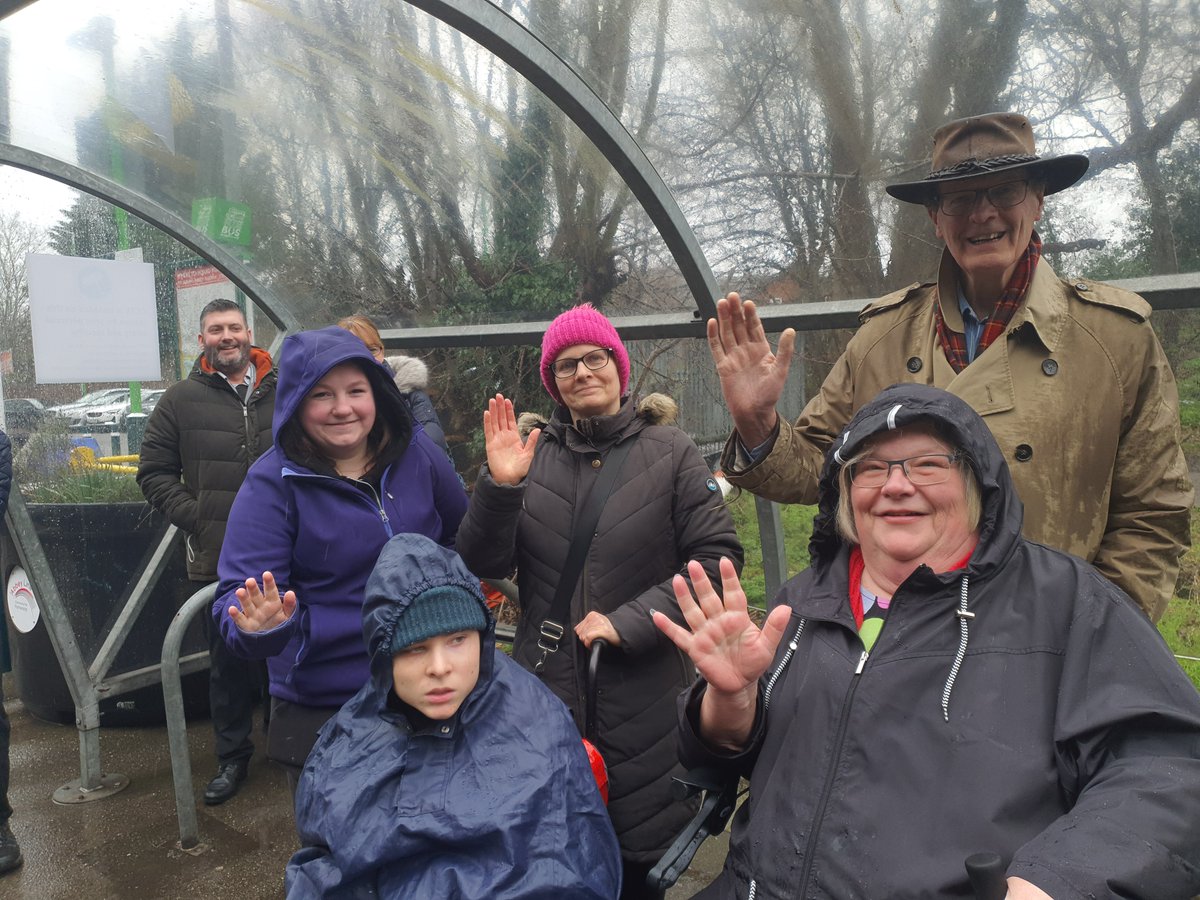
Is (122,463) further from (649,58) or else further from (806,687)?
(806,687)

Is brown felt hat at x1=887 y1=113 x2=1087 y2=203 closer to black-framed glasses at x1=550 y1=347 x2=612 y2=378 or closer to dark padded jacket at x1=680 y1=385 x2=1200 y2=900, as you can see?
dark padded jacket at x1=680 y1=385 x2=1200 y2=900

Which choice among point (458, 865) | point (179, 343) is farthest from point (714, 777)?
point (179, 343)

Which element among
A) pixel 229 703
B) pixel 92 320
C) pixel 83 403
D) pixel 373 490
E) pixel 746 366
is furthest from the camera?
pixel 83 403

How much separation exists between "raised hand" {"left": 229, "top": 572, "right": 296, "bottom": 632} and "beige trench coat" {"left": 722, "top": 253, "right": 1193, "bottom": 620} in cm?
161

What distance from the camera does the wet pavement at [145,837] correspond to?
300cm

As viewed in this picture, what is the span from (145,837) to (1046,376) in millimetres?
3519

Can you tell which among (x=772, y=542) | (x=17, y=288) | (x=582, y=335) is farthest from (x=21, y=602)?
(x=772, y=542)

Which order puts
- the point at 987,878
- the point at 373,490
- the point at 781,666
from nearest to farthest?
1. the point at 987,878
2. the point at 781,666
3. the point at 373,490

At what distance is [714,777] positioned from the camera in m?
1.67

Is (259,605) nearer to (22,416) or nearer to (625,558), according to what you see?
(625,558)

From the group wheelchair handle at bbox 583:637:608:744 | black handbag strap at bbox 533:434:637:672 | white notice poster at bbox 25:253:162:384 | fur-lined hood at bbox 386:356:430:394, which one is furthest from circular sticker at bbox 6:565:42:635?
wheelchair handle at bbox 583:637:608:744

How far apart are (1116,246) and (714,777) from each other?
2087 mm

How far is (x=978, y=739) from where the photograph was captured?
1335mm

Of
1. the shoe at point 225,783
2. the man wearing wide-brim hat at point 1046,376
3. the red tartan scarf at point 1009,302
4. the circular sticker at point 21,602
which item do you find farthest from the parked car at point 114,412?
the red tartan scarf at point 1009,302
